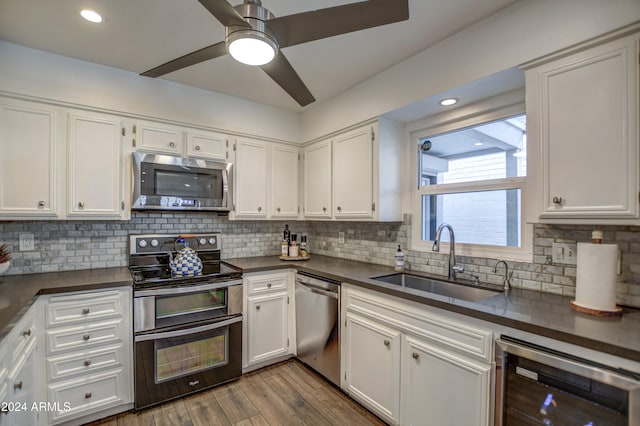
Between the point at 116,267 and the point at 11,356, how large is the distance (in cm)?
130

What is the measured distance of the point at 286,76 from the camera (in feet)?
5.49

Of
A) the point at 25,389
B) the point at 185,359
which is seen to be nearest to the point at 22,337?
the point at 25,389

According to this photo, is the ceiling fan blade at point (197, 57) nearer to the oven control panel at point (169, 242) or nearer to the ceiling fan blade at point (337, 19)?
the ceiling fan blade at point (337, 19)

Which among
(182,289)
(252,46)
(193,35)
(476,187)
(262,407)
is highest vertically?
(193,35)

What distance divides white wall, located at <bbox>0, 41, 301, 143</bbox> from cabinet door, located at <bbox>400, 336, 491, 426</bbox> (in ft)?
7.97

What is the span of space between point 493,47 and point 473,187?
0.92m

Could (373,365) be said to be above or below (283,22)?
below

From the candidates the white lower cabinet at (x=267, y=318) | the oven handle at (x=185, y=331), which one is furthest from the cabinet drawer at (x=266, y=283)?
the oven handle at (x=185, y=331)

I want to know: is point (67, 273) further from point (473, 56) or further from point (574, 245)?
point (574, 245)

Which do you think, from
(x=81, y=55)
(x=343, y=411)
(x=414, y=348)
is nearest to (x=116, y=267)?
(x=81, y=55)

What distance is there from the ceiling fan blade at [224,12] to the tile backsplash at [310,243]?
1960 mm

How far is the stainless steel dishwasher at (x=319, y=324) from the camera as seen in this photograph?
7.83ft

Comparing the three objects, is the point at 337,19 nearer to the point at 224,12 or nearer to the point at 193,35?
the point at 224,12

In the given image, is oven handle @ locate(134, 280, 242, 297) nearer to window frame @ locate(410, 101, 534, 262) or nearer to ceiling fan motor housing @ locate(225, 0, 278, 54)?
window frame @ locate(410, 101, 534, 262)
